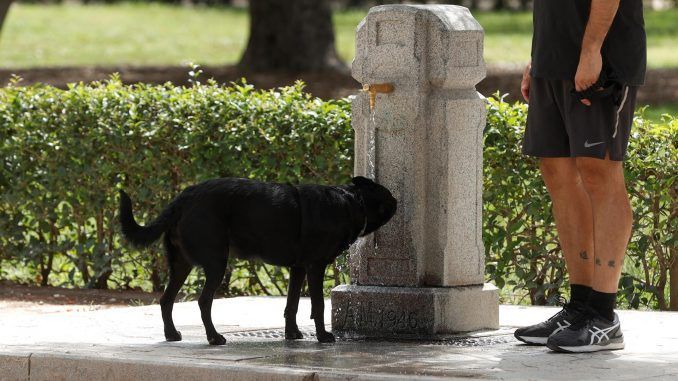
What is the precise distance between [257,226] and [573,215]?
4.78 ft

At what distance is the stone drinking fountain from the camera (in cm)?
659

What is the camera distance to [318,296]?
6.41 meters

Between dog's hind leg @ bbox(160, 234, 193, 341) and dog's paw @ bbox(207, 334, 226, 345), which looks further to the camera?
dog's hind leg @ bbox(160, 234, 193, 341)

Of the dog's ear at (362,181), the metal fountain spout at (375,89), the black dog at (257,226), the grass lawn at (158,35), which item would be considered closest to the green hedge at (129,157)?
the metal fountain spout at (375,89)

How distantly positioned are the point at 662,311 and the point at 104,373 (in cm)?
353

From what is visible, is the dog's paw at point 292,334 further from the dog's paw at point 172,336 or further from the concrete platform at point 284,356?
the dog's paw at point 172,336

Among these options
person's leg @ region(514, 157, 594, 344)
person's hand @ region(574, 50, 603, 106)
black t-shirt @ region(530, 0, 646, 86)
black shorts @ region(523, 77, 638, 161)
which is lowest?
person's leg @ region(514, 157, 594, 344)

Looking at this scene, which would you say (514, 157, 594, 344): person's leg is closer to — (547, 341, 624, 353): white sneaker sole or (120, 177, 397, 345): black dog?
(547, 341, 624, 353): white sneaker sole

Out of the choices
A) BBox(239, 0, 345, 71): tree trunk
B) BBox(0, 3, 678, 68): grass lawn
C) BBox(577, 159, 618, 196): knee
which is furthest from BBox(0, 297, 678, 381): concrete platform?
BBox(0, 3, 678, 68): grass lawn

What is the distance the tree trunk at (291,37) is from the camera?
20016 millimetres

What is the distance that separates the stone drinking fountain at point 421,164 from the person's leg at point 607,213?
0.76 m

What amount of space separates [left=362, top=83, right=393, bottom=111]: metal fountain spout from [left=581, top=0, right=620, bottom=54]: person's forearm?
108 cm

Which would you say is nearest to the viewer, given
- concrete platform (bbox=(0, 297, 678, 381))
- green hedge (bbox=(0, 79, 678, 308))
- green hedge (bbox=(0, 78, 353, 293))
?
concrete platform (bbox=(0, 297, 678, 381))

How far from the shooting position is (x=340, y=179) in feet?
28.6
